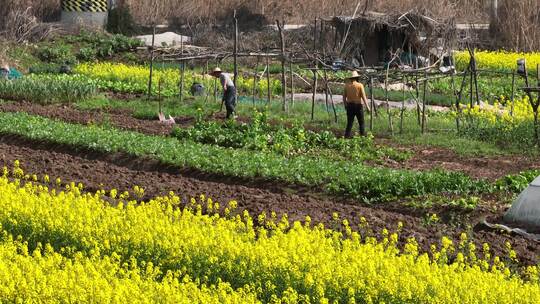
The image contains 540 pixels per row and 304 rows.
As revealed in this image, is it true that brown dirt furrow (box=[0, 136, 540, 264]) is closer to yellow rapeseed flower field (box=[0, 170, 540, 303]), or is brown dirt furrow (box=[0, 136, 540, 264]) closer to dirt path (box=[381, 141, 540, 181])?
yellow rapeseed flower field (box=[0, 170, 540, 303])

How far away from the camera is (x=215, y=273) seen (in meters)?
10.0

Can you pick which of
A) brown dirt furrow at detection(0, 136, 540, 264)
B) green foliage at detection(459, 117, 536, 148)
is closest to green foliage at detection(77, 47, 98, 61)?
brown dirt furrow at detection(0, 136, 540, 264)

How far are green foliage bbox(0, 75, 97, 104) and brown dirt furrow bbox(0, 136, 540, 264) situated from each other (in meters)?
6.66

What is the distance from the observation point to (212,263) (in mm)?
10055

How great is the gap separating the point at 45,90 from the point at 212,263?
55.5 ft

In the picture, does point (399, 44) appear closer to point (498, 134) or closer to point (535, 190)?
point (498, 134)

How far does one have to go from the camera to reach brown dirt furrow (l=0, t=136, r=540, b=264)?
12500 mm

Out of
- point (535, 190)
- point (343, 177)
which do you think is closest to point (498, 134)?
point (343, 177)

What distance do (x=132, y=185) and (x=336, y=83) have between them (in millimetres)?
16551

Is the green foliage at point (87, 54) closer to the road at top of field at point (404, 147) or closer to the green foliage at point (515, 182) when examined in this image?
the road at top of field at point (404, 147)

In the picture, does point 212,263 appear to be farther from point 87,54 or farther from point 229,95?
point 87,54

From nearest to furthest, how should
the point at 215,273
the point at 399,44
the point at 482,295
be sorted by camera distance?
the point at 482,295
the point at 215,273
the point at 399,44

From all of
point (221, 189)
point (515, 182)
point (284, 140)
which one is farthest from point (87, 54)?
point (515, 182)

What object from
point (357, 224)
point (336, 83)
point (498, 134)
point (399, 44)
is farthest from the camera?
point (399, 44)
